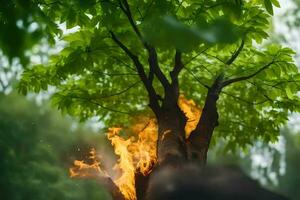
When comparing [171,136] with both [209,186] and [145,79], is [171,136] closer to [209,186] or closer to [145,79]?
[145,79]

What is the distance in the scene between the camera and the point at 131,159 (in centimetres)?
831

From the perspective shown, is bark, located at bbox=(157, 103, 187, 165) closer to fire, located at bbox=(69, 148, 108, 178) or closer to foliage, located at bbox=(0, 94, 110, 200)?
fire, located at bbox=(69, 148, 108, 178)

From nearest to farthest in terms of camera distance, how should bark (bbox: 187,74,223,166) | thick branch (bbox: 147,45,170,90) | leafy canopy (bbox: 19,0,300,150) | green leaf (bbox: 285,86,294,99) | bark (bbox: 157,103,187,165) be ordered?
leafy canopy (bbox: 19,0,300,150), bark (bbox: 157,103,187,165), thick branch (bbox: 147,45,170,90), bark (bbox: 187,74,223,166), green leaf (bbox: 285,86,294,99)

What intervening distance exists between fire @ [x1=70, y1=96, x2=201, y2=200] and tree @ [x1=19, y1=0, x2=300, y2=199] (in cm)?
56

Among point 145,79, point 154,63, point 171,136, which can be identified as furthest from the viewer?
point 145,79

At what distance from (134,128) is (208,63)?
2.41m

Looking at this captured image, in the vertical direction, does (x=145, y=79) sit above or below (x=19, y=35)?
above

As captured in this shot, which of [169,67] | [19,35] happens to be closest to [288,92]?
[169,67]

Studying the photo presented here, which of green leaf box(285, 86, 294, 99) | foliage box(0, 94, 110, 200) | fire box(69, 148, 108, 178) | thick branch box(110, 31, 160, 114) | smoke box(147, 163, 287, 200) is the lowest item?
smoke box(147, 163, 287, 200)

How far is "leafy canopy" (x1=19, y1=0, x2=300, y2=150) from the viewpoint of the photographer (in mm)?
6312

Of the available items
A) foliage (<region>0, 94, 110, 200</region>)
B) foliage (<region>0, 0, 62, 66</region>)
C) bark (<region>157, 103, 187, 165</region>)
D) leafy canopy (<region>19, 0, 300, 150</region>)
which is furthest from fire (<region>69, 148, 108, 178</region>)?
foliage (<region>0, 94, 110, 200</region>)

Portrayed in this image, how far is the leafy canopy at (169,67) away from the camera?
6.31 meters

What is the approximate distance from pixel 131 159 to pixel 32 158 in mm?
24163

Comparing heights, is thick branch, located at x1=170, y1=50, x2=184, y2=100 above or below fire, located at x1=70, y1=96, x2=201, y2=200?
above
